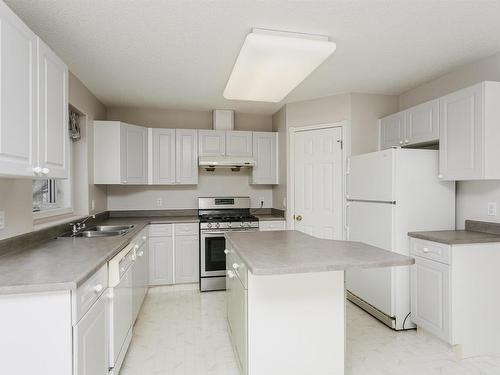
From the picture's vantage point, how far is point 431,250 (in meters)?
2.46

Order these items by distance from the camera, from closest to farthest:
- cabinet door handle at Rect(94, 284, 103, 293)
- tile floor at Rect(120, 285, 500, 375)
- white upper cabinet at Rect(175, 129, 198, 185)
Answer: cabinet door handle at Rect(94, 284, 103, 293) < tile floor at Rect(120, 285, 500, 375) < white upper cabinet at Rect(175, 129, 198, 185)

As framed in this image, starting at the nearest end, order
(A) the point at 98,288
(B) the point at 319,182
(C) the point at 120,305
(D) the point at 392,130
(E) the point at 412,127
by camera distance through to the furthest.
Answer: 1. (A) the point at 98,288
2. (C) the point at 120,305
3. (E) the point at 412,127
4. (D) the point at 392,130
5. (B) the point at 319,182

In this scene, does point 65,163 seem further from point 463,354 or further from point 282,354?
point 463,354

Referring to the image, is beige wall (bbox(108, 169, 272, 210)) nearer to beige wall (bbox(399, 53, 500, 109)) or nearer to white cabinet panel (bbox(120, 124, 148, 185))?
white cabinet panel (bbox(120, 124, 148, 185))

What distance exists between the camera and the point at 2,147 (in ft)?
4.31

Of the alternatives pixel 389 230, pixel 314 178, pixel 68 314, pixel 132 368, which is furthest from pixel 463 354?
pixel 68 314

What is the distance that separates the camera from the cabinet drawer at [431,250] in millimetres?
2311

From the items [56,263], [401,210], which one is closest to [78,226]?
[56,263]

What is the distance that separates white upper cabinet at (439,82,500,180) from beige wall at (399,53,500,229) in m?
0.30

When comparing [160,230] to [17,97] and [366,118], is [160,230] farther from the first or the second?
[366,118]

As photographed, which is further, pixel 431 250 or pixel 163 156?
pixel 163 156

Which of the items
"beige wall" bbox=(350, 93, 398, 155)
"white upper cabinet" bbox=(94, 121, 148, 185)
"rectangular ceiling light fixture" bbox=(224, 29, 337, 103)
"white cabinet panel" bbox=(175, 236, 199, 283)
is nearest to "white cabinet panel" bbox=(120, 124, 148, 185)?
"white upper cabinet" bbox=(94, 121, 148, 185)

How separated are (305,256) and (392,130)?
239 cm

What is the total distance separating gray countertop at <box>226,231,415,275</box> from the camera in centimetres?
147
